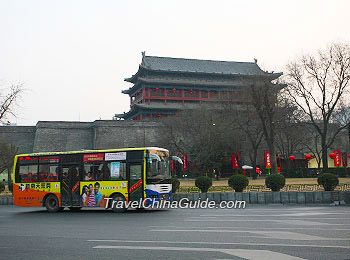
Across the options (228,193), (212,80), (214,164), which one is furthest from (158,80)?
(228,193)

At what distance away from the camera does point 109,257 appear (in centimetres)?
627

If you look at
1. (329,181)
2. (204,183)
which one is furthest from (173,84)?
(329,181)

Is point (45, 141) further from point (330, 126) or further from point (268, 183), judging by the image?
point (268, 183)

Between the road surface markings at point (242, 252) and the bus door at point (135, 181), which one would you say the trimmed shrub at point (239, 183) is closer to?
A: the bus door at point (135, 181)

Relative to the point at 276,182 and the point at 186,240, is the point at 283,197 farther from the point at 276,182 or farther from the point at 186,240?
the point at 186,240

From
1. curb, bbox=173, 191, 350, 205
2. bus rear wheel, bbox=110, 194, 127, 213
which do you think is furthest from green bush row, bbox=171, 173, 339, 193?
bus rear wheel, bbox=110, 194, 127, 213

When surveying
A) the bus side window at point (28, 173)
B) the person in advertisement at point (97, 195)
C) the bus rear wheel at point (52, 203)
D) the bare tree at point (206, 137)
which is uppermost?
the bare tree at point (206, 137)

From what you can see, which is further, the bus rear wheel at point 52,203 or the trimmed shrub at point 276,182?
the trimmed shrub at point 276,182

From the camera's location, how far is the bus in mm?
15094

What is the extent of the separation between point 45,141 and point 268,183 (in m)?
40.2

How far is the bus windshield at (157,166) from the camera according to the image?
15.1m

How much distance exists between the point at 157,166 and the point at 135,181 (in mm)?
1040

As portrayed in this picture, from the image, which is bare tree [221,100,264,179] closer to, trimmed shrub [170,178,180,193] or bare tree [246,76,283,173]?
bare tree [246,76,283,173]

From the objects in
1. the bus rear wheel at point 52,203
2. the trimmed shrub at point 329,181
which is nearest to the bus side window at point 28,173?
the bus rear wheel at point 52,203
